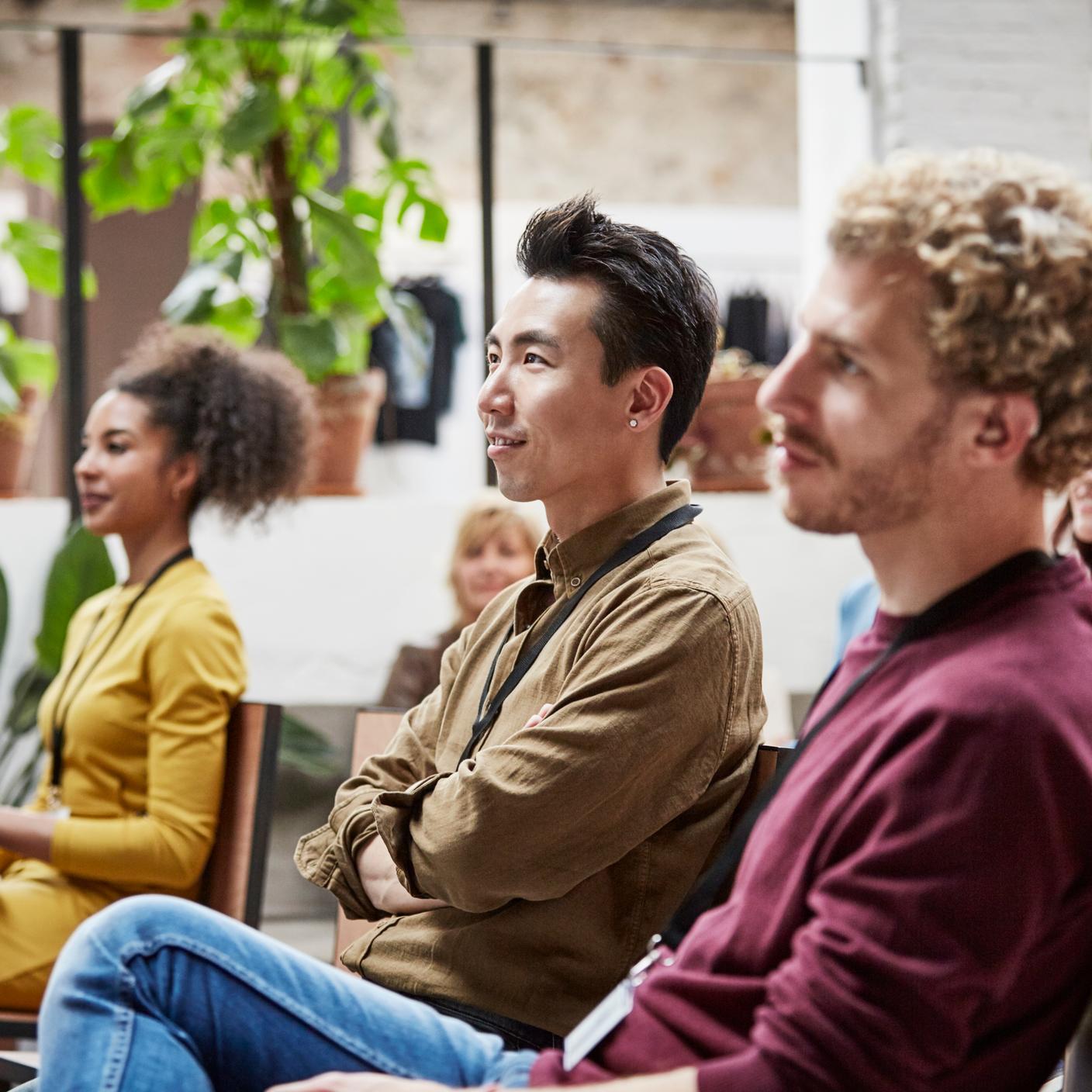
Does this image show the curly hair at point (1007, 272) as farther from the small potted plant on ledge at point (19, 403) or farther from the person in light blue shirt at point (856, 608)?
the small potted plant on ledge at point (19, 403)

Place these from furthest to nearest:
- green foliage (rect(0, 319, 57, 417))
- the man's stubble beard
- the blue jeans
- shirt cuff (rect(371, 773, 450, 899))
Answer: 1. green foliage (rect(0, 319, 57, 417))
2. shirt cuff (rect(371, 773, 450, 899))
3. the blue jeans
4. the man's stubble beard

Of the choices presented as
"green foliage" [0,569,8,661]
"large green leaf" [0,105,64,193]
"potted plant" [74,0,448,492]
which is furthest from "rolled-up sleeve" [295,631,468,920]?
"large green leaf" [0,105,64,193]

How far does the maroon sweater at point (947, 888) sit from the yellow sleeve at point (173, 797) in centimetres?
123

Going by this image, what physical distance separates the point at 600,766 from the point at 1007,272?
0.58 m

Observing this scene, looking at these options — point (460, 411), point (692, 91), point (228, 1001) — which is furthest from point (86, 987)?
point (692, 91)

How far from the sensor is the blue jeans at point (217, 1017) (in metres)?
1.11

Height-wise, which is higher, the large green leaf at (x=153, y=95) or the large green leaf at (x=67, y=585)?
the large green leaf at (x=153, y=95)

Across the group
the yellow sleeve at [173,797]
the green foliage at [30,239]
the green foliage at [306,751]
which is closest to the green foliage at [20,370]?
the green foliage at [30,239]

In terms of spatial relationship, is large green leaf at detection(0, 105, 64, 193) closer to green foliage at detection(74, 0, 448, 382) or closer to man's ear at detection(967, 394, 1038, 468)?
green foliage at detection(74, 0, 448, 382)

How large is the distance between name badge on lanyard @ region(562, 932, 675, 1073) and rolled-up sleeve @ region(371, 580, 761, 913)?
0.25 m

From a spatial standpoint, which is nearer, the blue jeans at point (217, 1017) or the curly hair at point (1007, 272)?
the curly hair at point (1007, 272)

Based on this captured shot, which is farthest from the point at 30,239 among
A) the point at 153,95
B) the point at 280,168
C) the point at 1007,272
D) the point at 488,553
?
the point at 1007,272

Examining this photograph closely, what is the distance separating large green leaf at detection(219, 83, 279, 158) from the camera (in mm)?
3705

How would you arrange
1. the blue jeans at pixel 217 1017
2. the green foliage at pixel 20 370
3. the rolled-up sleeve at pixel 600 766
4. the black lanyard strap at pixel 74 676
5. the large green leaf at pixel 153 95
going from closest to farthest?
the blue jeans at pixel 217 1017
the rolled-up sleeve at pixel 600 766
the black lanyard strap at pixel 74 676
the large green leaf at pixel 153 95
the green foliage at pixel 20 370
